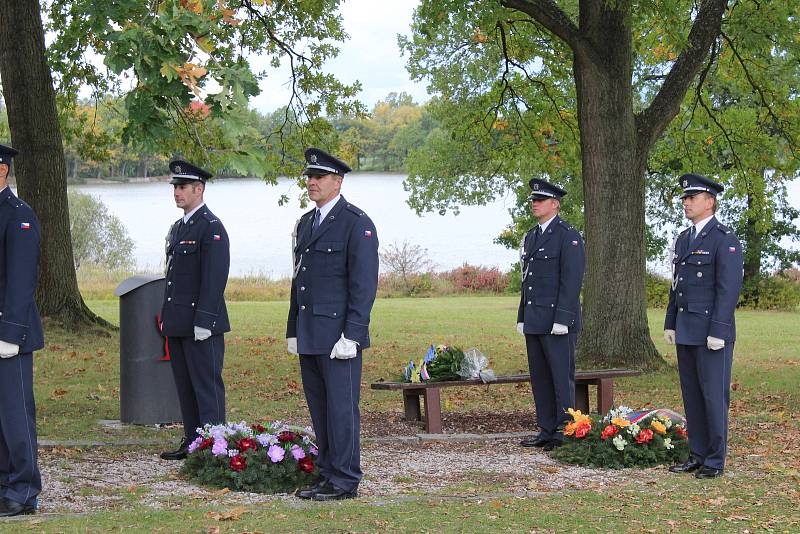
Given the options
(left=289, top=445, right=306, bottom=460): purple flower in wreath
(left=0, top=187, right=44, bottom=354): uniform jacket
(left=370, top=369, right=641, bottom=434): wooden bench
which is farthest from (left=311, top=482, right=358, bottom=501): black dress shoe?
(left=370, top=369, right=641, bottom=434): wooden bench

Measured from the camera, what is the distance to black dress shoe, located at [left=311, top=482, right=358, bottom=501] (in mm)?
6906

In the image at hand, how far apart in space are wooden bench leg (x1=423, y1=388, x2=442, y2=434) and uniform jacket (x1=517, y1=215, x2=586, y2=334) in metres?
1.11

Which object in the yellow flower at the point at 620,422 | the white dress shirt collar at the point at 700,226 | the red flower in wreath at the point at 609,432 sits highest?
the white dress shirt collar at the point at 700,226

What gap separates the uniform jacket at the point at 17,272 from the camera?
633 centimetres

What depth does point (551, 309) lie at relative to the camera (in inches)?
364

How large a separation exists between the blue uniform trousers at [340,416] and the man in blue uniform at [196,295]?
132 centimetres

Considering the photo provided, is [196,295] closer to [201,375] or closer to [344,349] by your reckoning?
→ [201,375]

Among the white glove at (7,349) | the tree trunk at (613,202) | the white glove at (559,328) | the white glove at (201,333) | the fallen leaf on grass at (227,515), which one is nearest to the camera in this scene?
the fallen leaf on grass at (227,515)

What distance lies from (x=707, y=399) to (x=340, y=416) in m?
2.70

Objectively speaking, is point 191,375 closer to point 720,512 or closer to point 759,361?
point 720,512

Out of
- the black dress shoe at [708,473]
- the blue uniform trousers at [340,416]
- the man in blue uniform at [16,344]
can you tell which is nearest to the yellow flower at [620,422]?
the black dress shoe at [708,473]

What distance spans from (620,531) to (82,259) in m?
38.1

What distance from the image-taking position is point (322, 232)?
7.05 meters

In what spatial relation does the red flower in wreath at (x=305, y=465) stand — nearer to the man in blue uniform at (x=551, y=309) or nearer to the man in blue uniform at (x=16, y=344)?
the man in blue uniform at (x=16, y=344)
